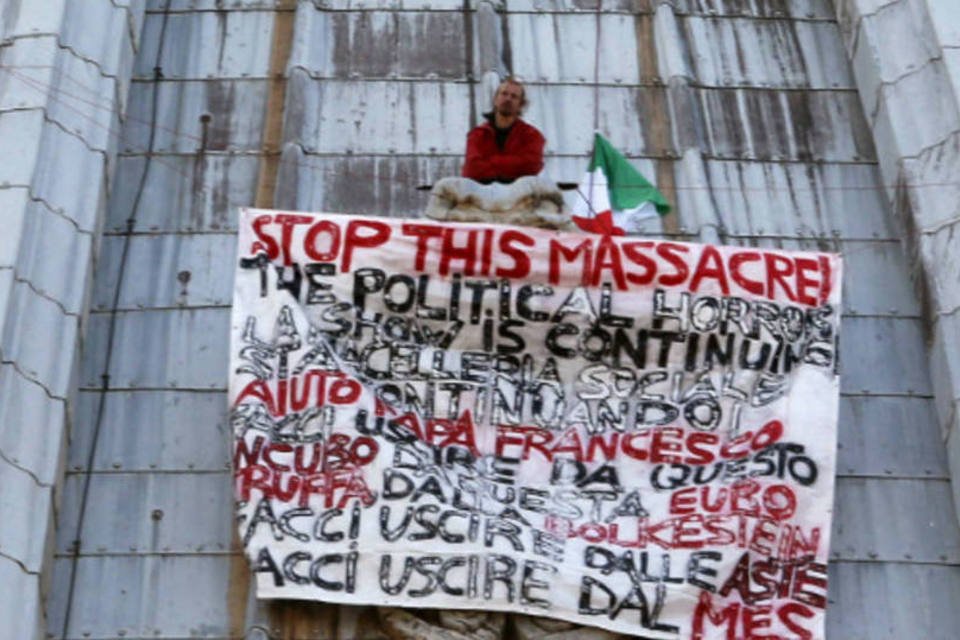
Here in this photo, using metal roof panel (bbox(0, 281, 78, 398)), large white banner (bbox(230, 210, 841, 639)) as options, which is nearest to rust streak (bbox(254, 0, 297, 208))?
large white banner (bbox(230, 210, 841, 639))

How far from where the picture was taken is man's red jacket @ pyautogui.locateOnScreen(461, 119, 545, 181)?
26.0m

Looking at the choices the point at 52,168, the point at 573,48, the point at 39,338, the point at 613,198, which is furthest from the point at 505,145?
the point at 39,338

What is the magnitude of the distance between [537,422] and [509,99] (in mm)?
3261

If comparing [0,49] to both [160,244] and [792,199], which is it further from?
[792,199]

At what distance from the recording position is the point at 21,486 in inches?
927

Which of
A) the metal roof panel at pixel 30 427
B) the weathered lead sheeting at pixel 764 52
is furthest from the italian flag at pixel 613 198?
the metal roof panel at pixel 30 427

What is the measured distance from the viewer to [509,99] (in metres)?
26.0

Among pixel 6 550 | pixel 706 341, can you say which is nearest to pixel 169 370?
pixel 6 550

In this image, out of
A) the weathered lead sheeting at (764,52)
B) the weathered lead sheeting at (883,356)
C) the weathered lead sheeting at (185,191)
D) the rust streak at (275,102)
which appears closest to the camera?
the weathered lead sheeting at (883,356)

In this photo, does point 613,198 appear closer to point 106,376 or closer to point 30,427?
point 106,376

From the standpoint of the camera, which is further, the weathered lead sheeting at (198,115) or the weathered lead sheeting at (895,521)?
the weathered lead sheeting at (198,115)

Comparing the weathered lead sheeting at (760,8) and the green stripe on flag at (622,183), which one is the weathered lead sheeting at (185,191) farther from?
the weathered lead sheeting at (760,8)

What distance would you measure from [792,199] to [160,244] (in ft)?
20.1

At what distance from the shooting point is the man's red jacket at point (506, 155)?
1025 inches
